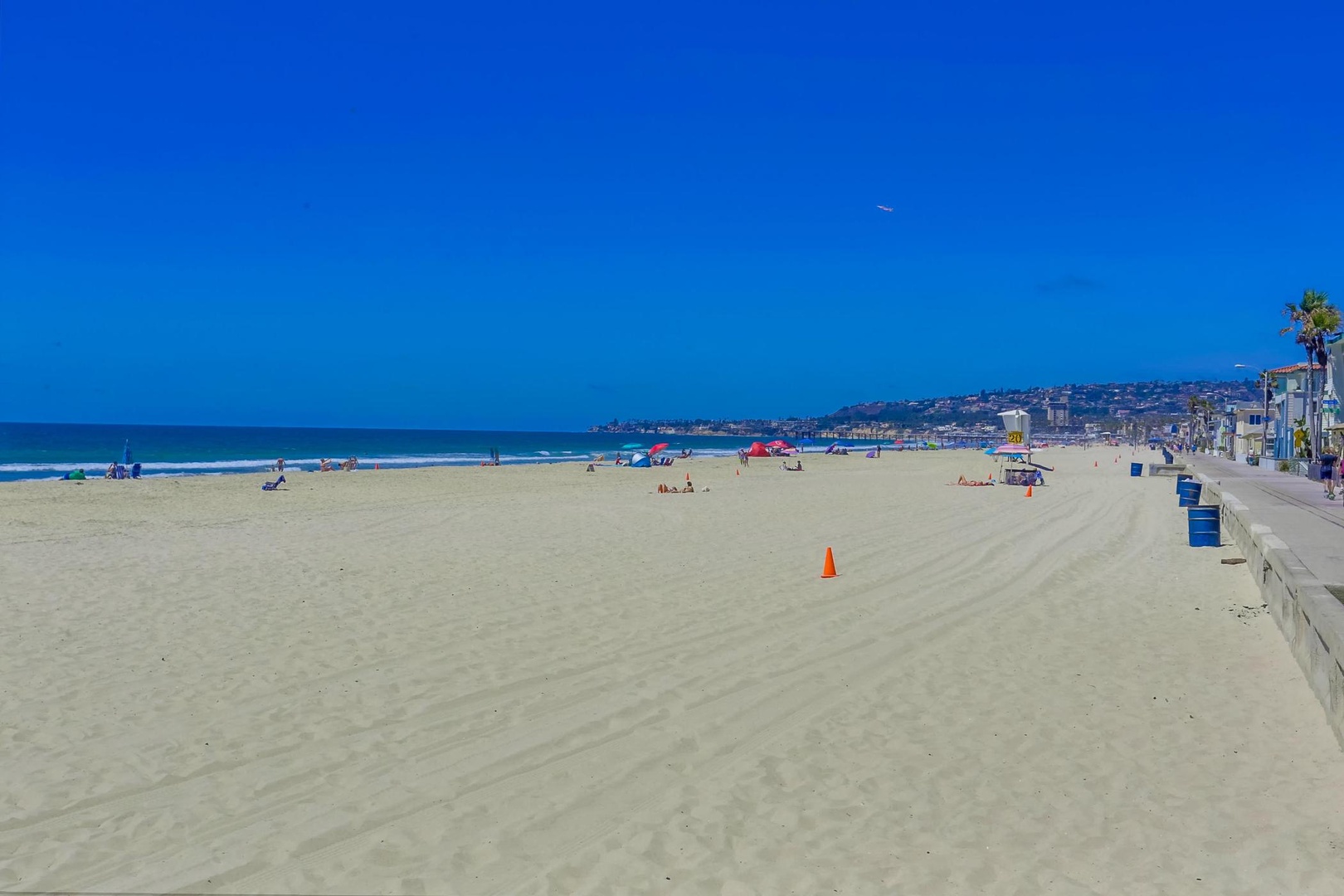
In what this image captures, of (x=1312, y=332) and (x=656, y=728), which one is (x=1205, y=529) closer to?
(x=656, y=728)

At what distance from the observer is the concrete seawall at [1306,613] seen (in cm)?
570

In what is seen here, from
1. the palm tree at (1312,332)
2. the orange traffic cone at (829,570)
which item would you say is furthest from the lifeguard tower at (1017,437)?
the orange traffic cone at (829,570)

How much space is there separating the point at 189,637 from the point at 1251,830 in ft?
25.6

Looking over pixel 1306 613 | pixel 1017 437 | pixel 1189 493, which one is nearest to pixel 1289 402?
pixel 1017 437

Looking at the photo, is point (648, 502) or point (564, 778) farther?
point (648, 502)

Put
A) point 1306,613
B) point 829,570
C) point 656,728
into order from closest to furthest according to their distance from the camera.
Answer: point 656,728, point 1306,613, point 829,570

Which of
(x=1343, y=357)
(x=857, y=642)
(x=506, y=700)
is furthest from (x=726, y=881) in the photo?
(x=1343, y=357)

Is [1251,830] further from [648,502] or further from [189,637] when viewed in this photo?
[648,502]

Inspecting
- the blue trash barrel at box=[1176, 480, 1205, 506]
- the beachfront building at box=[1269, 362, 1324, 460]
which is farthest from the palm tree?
the blue trash barrel at box=[1176, 480, 1205, 506]

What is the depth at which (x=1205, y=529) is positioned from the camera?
1409 cm

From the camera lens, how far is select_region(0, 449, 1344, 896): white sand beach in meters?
4.10

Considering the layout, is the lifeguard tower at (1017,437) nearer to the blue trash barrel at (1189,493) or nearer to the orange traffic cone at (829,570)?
the blue trash barrel at (1189,493)

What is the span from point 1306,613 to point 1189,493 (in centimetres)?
1395

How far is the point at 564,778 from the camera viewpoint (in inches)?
198
